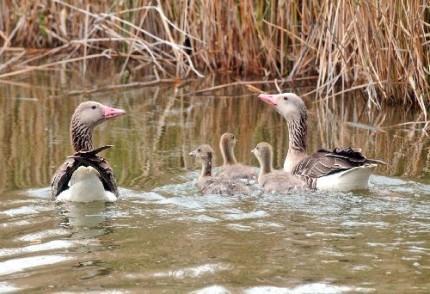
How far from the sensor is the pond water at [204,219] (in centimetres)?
697

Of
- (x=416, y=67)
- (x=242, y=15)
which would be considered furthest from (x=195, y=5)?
(x=416, y=67)

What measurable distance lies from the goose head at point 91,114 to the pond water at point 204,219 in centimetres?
62

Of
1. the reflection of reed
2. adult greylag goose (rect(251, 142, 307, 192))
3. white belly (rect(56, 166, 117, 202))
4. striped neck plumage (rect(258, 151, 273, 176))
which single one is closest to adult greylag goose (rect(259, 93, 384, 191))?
adult greylag goose (rect(251, 142, 307, 192))

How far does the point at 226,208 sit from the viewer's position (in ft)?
29.7

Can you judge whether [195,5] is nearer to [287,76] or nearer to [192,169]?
[287,76]

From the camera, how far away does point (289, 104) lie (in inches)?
463

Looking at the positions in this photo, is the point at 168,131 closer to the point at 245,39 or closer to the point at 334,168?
the point at 245,39

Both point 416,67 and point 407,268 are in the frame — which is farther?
point 416,67

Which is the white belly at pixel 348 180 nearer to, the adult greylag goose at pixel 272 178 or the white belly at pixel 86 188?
the adult greylag goose at pixel 272 178

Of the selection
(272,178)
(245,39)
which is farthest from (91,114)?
(245,39)

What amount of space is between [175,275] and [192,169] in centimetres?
425

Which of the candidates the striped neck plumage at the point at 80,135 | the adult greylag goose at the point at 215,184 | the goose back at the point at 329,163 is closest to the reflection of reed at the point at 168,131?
the adult greylag goose at the point at 215,184

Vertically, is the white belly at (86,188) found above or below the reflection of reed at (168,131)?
below

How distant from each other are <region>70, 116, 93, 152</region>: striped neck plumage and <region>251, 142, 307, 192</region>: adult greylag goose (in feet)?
5.38
